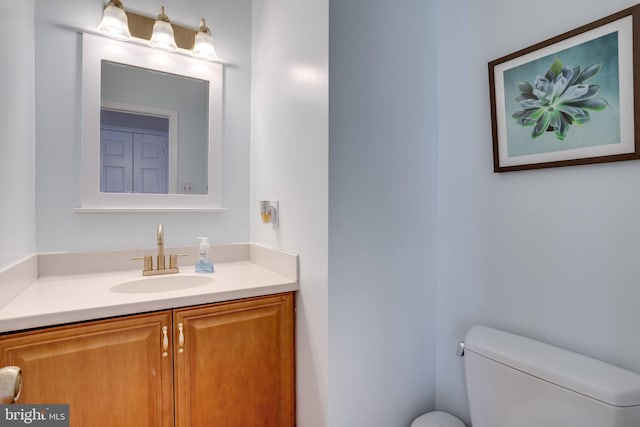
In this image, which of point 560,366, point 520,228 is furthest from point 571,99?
point 560,366

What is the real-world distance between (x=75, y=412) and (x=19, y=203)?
78cm

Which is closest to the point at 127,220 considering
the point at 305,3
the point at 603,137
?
the point at 305,3

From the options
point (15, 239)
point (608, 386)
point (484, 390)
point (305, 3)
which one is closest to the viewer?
point (608, 386)

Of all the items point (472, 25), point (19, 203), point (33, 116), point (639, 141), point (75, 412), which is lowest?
point (75, 412)

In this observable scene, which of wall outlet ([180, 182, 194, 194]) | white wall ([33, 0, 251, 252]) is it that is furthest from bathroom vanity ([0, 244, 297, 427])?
wall outlet ([180, 182, 194, 194])

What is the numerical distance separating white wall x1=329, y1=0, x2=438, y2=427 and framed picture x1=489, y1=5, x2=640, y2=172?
32cm

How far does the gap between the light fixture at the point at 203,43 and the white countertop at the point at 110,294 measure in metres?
1.13

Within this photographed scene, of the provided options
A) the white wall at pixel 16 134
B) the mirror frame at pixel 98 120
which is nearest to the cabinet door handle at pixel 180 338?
the white wall at pixel 16 134

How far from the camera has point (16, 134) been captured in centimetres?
115

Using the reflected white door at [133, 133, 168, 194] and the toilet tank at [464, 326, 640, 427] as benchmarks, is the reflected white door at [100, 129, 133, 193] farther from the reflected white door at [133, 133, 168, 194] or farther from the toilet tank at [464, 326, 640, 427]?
the toilet tank at [464, 326, 640, 427]

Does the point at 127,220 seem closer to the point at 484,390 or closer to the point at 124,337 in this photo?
the point at 124,337

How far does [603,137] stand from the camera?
35.6 inches

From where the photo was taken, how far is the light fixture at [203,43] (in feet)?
5.33

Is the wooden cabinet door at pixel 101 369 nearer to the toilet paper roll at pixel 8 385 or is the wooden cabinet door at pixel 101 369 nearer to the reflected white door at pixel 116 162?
the toilet paper roll at pixel 8 385
